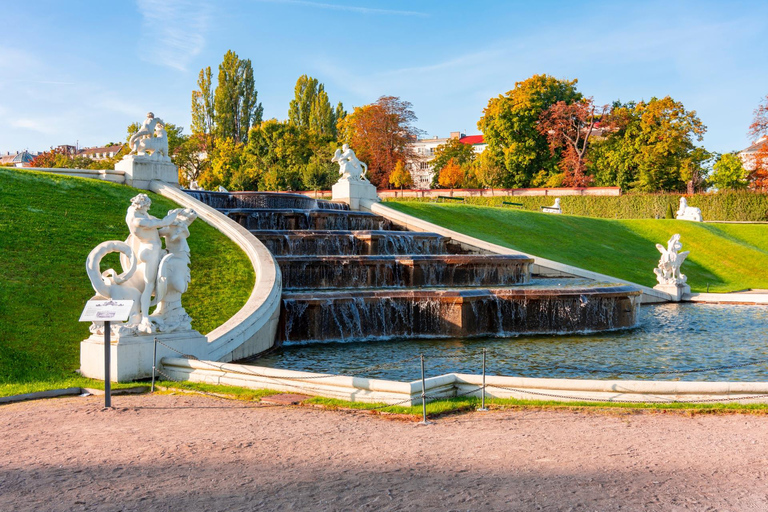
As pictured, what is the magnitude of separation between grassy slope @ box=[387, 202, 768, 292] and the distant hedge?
14211 mm

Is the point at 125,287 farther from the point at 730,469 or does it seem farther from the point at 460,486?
the point at 730,469

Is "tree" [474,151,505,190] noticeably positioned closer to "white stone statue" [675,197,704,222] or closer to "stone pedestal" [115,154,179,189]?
"white stone statue" [675,197,704,222]

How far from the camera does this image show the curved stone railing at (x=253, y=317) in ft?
39.5

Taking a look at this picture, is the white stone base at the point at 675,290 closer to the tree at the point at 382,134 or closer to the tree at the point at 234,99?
the tree at the point at 382,134

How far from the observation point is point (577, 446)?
21.4 ft

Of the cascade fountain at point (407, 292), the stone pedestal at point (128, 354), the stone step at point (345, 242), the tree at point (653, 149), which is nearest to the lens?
the stone pedestal at point (128, 354)

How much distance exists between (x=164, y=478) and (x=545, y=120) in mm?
68638

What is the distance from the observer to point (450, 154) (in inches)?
3760

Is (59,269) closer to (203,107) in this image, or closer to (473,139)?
(203,107)

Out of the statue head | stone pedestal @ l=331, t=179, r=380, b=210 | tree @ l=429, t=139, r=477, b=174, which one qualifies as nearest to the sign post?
the statue head

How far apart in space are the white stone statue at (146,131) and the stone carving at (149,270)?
50.3ft

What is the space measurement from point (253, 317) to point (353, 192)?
1709 cm

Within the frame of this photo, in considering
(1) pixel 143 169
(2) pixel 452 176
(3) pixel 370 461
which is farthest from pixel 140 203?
(2) pixel 452 176

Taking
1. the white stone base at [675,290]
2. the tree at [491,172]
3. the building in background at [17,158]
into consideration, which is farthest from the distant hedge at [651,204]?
the building in background at [17,158]
